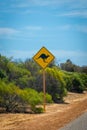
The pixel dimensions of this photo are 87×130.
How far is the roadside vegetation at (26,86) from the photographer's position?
980 inches

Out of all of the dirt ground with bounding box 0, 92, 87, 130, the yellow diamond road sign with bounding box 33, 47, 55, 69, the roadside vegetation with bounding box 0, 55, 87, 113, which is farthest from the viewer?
the yellow diamond road sign with bounding box 33, 47, 55, 69

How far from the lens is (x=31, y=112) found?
25266 mm

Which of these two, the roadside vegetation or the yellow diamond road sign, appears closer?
the roadside vegetation

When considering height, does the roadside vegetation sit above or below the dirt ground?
above

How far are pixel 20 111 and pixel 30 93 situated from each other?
1.43 m

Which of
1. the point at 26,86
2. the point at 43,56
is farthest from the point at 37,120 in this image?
the point at 26,86

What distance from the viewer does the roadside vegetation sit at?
81.7ft

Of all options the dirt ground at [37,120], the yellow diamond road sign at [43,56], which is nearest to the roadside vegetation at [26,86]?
the yellow diamond road sign at [43,56]

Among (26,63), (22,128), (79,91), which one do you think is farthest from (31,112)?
(79,91)

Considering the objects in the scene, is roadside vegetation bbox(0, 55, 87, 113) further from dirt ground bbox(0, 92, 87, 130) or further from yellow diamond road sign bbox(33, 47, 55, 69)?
dirt ground bbox(0, 92, 87, 130)

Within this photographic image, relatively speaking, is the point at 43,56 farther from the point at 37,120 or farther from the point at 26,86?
the point at 26,86

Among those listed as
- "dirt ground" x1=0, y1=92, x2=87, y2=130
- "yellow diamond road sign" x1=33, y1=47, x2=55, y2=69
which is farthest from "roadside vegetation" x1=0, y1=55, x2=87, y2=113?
"dirt ground" x1=0, y1=92, x2=87, y2=130

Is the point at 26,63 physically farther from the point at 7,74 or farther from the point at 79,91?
the point at 79,91

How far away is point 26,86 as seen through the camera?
116ft
